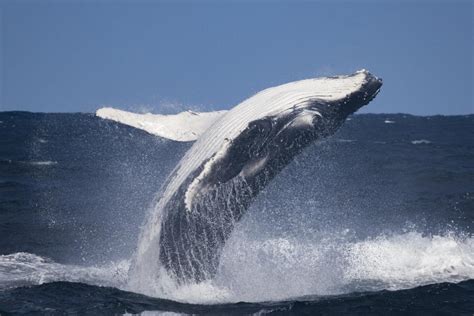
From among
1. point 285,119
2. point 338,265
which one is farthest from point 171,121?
point 338,265

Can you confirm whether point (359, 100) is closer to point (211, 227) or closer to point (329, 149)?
point (211, 227)

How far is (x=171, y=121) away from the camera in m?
10.4

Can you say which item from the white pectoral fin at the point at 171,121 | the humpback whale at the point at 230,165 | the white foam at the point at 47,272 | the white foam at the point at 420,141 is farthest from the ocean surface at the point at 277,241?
the white foam at the point at 420,141

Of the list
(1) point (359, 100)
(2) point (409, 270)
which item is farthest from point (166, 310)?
(2) point (409, 270)

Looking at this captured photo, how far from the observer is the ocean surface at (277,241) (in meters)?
9.31

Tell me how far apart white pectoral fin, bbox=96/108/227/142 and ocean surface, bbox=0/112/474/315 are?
0.23 m

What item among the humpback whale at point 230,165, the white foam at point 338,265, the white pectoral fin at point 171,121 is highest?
the white pectoral fin at point 171,121

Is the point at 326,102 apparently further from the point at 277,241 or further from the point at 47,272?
the point at 277,241

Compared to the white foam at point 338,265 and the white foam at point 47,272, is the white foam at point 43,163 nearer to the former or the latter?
the white foam at point 338,265

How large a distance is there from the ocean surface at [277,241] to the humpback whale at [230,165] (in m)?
0.48

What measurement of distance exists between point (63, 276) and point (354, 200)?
36.3ft

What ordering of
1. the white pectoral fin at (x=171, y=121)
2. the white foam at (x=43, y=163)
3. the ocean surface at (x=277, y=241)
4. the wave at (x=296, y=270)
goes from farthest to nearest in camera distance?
the white foam at (x=43, y=163), the white pectoral fin at (x=171, y=121), the wave at (x=296, y=270), the ocean surface at (x=277, y=241)

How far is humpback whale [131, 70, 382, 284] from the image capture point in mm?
8852

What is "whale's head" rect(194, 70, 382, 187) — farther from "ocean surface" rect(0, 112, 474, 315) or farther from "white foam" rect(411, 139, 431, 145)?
"white foam" rect(411, 139, 431, 145)
